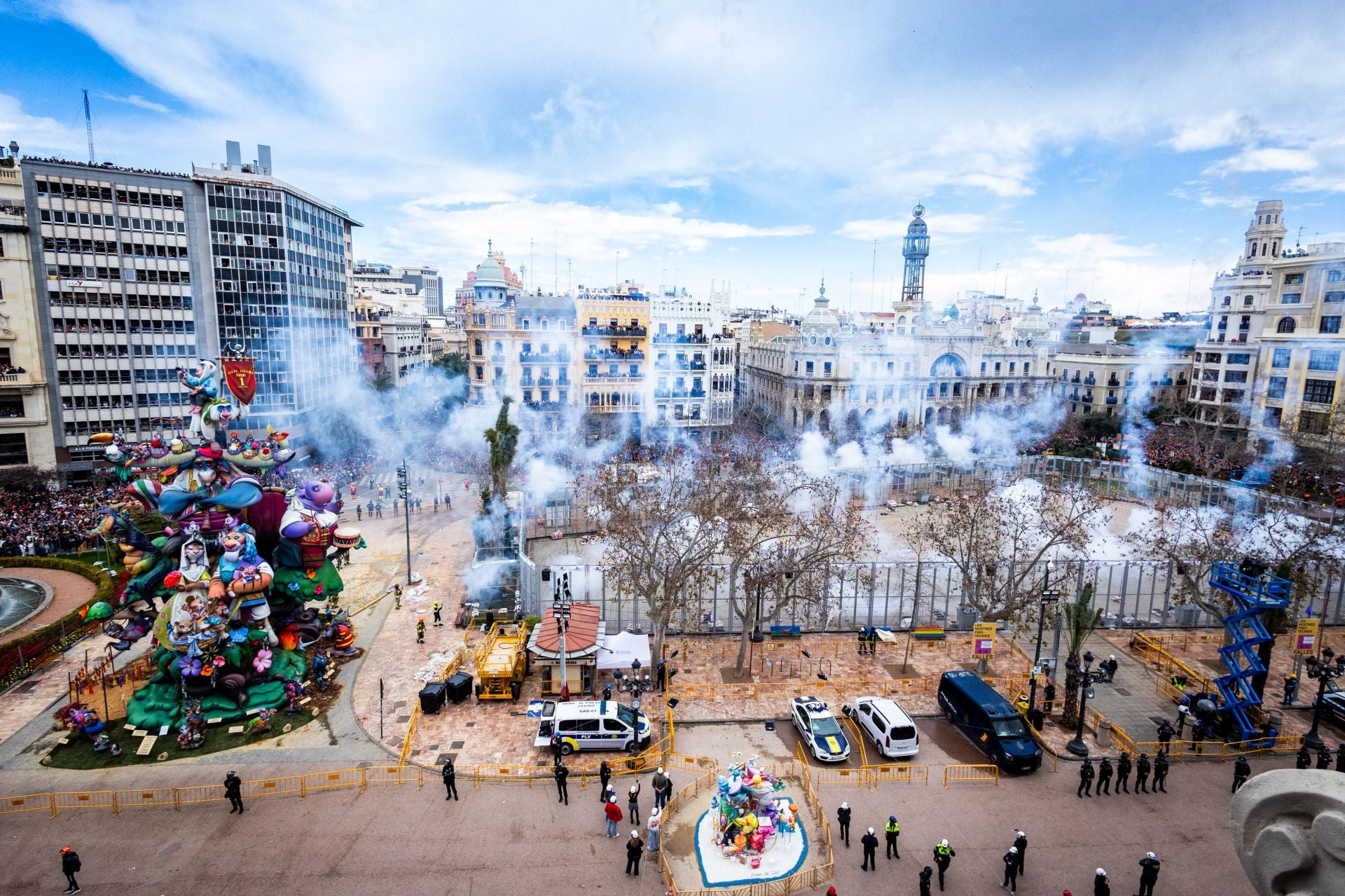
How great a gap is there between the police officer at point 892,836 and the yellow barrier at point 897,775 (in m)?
2.81

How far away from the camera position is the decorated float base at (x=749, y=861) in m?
15.1

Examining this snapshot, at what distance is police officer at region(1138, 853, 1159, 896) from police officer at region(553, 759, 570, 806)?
502 inches

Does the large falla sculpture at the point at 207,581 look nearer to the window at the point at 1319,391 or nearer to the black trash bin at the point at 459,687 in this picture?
the black trash bin at the point at 459,687

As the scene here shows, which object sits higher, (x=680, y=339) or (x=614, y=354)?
(x=680, y=339)

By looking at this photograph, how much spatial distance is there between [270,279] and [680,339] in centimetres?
3374

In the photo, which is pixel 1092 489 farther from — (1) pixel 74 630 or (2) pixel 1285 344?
(1) pixel 74 630

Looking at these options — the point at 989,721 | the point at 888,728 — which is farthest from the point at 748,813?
the point at 989,721

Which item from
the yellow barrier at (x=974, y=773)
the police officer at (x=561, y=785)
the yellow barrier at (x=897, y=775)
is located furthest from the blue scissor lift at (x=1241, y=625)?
the police officer at (x=561, y=785)

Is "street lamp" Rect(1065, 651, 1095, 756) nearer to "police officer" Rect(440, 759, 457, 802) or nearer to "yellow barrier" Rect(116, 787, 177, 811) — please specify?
"police officer" Rect(440, 759, 457, 802)

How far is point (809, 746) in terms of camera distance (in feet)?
68.0

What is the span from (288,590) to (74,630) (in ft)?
32.7

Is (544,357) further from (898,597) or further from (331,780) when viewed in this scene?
(331,780)

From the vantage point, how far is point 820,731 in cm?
2045

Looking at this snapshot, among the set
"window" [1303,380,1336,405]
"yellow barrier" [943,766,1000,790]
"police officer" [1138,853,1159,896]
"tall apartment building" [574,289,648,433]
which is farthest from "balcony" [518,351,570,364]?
"window" [1303,380,1336,405]
